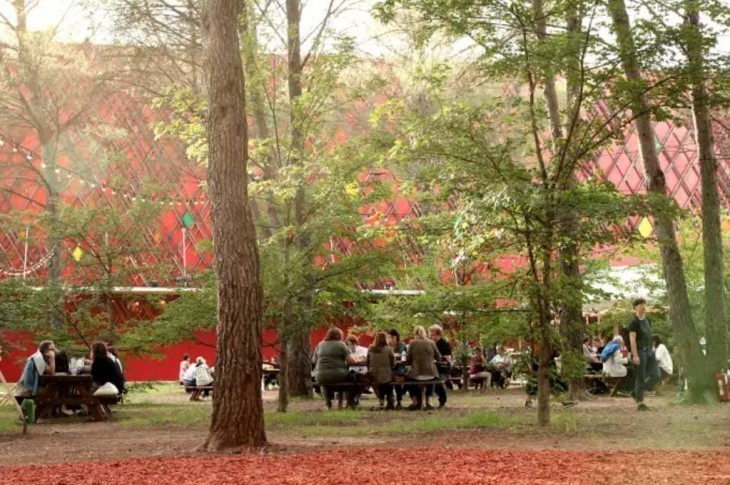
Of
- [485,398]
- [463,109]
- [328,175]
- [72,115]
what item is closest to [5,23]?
[72,115]

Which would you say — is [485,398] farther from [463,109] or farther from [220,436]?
[220,436]

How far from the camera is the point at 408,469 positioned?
21.6 feet

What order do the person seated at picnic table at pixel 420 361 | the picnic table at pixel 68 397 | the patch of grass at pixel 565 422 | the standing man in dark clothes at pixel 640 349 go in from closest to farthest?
the patch of grass at pixel 565 422 < the standing man in dark clothes at pixel 640 349 < the picnic table at pixel 68 397 < the person seated at picnic table at pixel 420 361

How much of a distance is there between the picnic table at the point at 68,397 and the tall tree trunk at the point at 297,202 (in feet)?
9.03

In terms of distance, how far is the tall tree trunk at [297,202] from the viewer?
534 inches

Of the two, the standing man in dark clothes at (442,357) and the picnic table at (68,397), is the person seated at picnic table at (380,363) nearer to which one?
the standing man in dark clothes at (442,357)

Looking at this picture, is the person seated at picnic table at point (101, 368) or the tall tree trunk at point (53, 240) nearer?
the person seated at picnic table at point (101, 368)

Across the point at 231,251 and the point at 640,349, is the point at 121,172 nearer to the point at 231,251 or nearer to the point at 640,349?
the point at 640,349

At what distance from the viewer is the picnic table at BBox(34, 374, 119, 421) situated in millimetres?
12894

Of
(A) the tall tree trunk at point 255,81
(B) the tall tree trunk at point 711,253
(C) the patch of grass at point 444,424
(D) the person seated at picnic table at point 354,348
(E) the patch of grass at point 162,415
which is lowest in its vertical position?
(E) the patch of grass at point 162,415

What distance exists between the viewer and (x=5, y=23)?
21.6 metres

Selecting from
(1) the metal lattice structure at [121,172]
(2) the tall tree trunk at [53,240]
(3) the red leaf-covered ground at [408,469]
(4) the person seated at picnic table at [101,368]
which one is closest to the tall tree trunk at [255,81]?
(4) the person seated at picnic table at [101,368]

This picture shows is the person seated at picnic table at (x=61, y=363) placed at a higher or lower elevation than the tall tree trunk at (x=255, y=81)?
lower

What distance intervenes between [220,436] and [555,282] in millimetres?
3859
